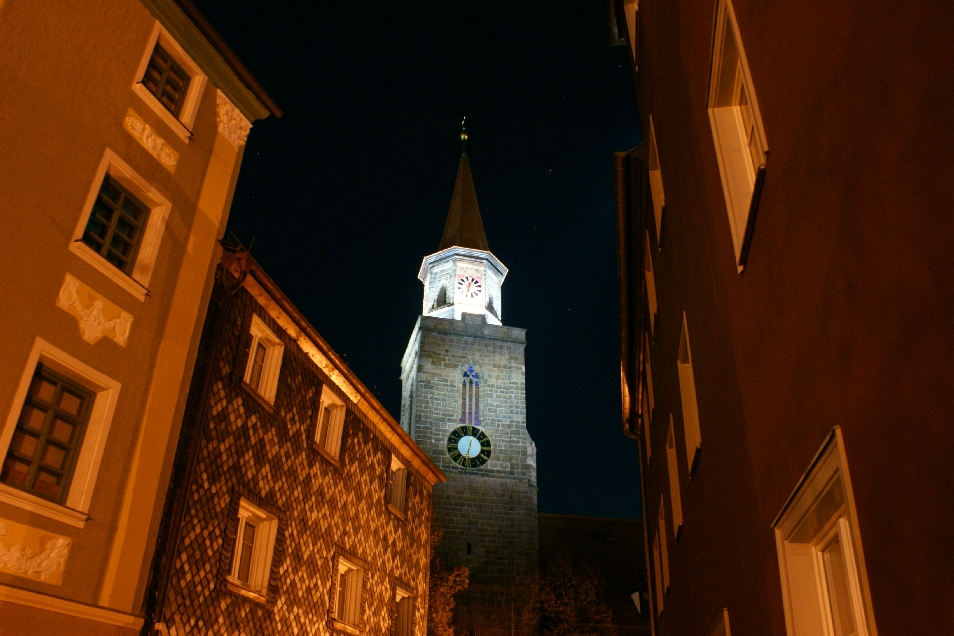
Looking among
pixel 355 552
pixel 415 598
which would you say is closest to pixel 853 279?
pixel 355 552

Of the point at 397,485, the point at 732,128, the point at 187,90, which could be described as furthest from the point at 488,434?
the point at 732,128

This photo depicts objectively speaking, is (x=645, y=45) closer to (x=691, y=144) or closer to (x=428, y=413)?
(x=691, y=144)

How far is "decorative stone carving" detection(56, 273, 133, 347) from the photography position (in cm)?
994

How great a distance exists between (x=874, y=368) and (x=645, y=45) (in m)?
9.14

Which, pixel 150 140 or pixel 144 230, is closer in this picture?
pixel 144 230

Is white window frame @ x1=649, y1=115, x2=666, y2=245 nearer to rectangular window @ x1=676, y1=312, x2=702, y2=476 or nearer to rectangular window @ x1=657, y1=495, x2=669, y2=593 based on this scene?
rectangular window @ x1=676, y1=312, x2=702, y2=476

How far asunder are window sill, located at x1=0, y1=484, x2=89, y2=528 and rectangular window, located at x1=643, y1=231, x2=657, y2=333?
27.9ft

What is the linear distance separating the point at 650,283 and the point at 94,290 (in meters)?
8.61

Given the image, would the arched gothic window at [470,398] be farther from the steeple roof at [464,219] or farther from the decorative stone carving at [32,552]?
the decorative stone carving at [32,552]

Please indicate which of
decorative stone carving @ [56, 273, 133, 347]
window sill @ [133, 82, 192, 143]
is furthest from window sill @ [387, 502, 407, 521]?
window sill @ [133, 82, 192, 143]

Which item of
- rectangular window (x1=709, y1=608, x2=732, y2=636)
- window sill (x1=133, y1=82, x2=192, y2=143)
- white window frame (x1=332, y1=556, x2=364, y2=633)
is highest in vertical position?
window sill (x1=133, y1=82, x2=192, y2=143)

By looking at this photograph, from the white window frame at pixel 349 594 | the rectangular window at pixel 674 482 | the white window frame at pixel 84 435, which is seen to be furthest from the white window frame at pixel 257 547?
the rectangular window at pixel 674 482

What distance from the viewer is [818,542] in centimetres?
519

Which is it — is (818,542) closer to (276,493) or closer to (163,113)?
(163,113)
